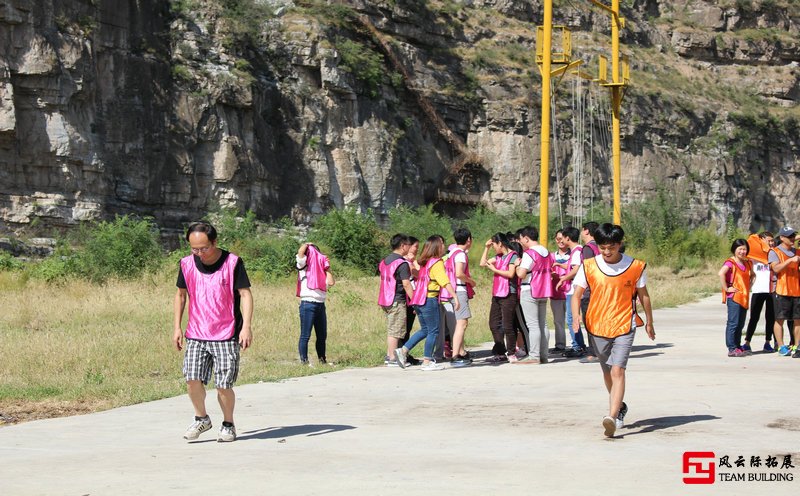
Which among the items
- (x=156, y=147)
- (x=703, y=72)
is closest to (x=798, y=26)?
(x=703, y=72)

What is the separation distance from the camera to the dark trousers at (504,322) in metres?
15.0

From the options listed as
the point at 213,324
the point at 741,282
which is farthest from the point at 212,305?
the point at 741,282

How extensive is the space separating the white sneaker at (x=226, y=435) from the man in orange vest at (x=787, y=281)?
9442 mm

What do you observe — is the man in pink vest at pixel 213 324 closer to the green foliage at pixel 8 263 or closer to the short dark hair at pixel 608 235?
the short dark hair at pixel 608 235

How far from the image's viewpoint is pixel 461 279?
15.2 m

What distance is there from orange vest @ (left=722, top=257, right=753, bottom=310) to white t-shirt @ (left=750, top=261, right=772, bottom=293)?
122 mm

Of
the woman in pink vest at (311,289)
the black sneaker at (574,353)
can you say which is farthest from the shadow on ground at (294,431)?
the black sneaker at (574,353)

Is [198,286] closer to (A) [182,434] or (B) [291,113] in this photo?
(A) [182,434]

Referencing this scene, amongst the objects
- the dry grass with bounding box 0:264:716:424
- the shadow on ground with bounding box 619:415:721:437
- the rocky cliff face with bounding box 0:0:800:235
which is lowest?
the dry grass with bounding box 0:264:716:424

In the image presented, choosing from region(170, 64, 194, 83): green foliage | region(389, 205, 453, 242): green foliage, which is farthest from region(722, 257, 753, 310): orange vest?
region(170, 64, 194, 83): green foliage

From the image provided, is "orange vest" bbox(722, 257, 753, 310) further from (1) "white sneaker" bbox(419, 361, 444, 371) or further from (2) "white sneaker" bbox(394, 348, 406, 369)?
(2) "white sneaker" bbox(394, 348, 406, 369)

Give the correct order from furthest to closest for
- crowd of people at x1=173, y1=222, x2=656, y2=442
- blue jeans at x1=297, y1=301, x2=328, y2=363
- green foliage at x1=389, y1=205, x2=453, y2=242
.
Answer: green foliage at x1=389, y1=205, x2=453, y2=242, blue jeans at x1=297, y1=301, x2=328, y2=363, crowd of people at x1=173, y1=222, x2=656, y2=442

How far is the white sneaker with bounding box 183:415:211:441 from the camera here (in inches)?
356

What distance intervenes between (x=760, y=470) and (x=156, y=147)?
41.8m
